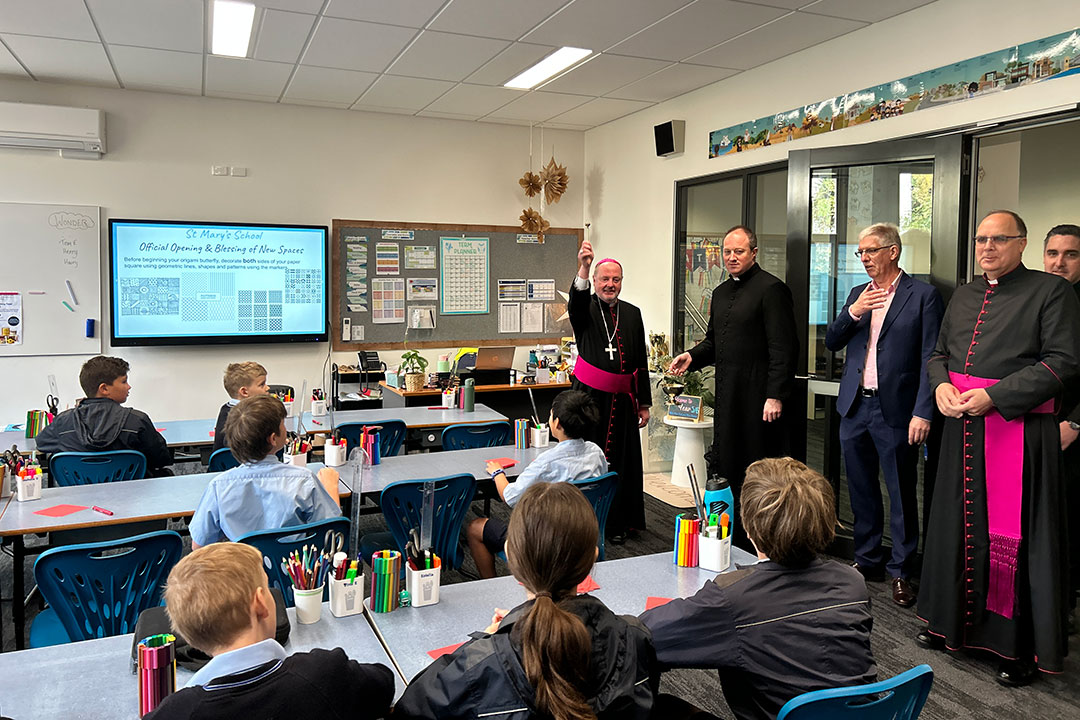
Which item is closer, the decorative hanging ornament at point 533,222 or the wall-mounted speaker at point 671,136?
the wall-mounted speaker at point 671,136

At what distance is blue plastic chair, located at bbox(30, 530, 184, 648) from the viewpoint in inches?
86.7

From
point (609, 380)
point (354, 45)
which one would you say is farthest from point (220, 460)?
point (354, 45)

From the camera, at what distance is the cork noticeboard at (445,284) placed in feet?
21.7

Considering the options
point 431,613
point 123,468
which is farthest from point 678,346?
point 431,613

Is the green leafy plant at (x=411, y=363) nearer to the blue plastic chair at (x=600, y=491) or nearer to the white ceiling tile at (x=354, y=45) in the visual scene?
the white ceiling tile at (x=354, y=45)

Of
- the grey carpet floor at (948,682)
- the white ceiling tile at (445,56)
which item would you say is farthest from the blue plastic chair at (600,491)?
the white ceiling tile at (445,56)

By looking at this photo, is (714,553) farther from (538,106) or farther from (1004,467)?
(538,106)

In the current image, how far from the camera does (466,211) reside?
22.9 feet

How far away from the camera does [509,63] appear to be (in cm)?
507

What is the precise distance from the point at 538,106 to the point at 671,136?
1134 millimetres

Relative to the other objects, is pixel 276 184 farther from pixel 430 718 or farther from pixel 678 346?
pixel 430 718

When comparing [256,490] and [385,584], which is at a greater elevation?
[256,490]

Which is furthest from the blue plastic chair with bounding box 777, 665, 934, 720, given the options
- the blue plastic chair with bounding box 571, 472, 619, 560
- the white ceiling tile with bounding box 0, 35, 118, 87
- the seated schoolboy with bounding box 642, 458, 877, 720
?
the white ceiling tile with bounding box 0, 35, 118, 87

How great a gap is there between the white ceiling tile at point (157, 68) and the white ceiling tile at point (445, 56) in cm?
132
